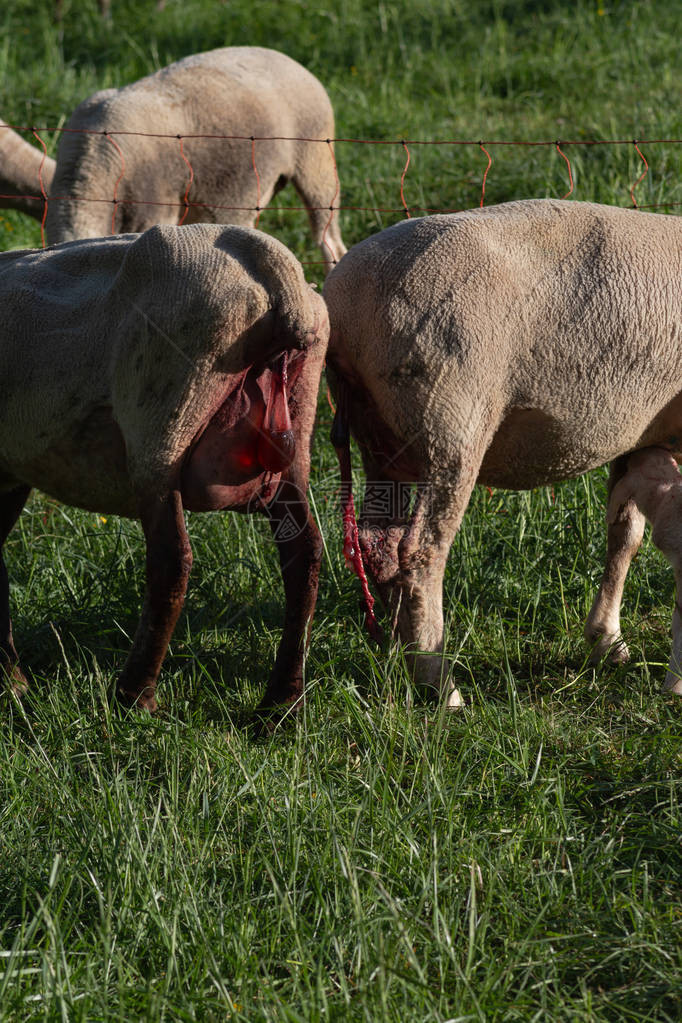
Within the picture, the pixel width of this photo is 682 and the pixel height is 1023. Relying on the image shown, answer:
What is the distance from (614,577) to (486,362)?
38.1 inches

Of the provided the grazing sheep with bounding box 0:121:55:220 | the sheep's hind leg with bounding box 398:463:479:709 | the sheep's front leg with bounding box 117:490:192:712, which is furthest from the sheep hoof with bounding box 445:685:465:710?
the grazing sheep with bounding box 0:121:55:220

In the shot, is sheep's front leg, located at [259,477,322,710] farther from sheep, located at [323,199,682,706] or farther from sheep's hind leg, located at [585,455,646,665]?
sheep's hind leg, located at [585,455,646,665]

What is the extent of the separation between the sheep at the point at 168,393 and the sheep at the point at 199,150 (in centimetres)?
262

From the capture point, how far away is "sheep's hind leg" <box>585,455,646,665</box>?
134 inches

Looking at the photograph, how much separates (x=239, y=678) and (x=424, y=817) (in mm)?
998

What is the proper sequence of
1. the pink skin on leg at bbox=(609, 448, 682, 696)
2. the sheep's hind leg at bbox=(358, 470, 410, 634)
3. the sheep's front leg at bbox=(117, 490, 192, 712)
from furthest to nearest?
the pink skin on leg at bbox=(609, 448, 682, 696), the sheep's hind leg at bbox=(358, 470, 410, 634), the sheep's front leg at bbox=(117, 490, 192, 712)

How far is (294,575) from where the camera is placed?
2973 millimetres

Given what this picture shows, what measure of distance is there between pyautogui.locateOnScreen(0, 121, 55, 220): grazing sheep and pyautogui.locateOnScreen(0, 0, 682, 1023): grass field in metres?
2.45

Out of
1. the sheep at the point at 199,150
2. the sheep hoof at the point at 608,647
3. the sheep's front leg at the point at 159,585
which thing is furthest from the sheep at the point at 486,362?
the sheep at the point at 199,150

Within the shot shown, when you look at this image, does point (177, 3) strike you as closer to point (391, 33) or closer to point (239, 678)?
point (391, 33)

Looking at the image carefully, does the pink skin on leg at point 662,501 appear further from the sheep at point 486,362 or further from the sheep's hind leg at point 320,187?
the sheep's hind leg at point 320,187

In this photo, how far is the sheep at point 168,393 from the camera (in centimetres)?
273

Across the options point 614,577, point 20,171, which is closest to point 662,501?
point 614,577

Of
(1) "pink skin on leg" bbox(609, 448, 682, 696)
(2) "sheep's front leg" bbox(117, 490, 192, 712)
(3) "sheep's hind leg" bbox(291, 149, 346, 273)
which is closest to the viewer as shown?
(2) "sheep's front leg" bbox(117, 490, 192, 712)
